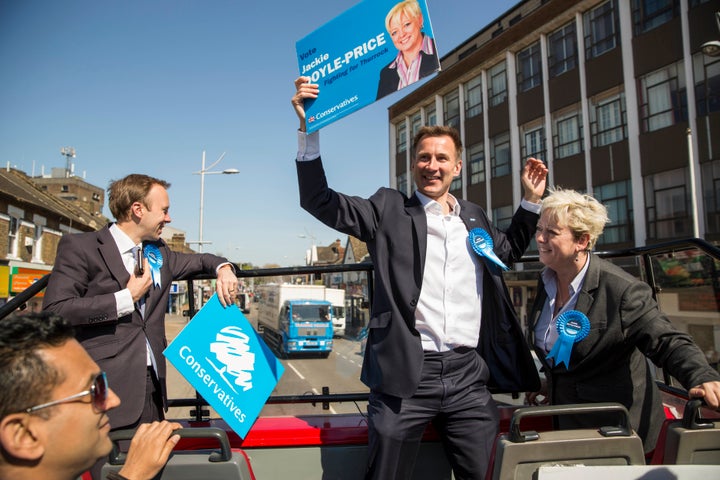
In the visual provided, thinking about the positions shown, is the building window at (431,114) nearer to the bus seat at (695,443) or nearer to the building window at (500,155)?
the building window at (500,155)

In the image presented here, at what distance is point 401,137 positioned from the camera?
35500 millimetres

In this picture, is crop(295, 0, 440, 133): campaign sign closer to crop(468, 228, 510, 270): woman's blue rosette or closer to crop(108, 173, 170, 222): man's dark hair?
crop(468, 228, 510, 270): woman's blue rosette

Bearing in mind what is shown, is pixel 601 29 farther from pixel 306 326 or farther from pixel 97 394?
pixel 97 394

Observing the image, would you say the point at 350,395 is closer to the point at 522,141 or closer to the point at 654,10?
the point at 654,10

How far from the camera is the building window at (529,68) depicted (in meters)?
A: 24.1

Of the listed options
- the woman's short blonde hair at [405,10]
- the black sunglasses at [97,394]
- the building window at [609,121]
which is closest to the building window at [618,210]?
the building window at [609,121]

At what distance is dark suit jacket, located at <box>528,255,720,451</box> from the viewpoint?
210 centimetres

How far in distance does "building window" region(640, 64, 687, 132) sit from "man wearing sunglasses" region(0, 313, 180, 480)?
2013cm

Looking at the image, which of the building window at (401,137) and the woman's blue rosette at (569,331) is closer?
the woman's blue rosette at (569,331)

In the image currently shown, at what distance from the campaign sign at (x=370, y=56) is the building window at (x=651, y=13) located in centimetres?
1975

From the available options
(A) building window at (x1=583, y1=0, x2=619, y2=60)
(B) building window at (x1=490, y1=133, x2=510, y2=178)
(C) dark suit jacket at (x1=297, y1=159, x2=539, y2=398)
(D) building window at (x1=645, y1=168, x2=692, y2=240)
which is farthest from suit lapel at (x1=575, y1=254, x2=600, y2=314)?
(B) building window at (x1=490, y1=133, x2=510, y2=178)

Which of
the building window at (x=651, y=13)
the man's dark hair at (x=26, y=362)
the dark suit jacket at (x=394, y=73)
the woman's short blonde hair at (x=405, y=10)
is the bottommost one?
the man's dark hair at (x=26, y=362)

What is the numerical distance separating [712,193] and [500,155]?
11792 millimetres

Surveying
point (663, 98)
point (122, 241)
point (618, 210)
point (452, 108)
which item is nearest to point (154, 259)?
point (122, 241)
